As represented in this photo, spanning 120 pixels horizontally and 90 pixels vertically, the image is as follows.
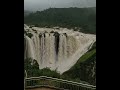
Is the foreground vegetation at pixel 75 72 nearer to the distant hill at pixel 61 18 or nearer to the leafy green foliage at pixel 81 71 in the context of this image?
the leafy green foliage at pixel 81 71

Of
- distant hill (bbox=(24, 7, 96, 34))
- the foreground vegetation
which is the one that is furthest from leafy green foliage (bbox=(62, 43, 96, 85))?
distant hill (bbox=(24, 7, 96, 34))

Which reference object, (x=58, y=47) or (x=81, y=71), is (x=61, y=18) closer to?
(x=58, y=47)

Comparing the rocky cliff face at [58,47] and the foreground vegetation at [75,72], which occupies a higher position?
the rocky cliff face at [58,47]

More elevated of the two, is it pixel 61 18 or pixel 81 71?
pixel 61 18

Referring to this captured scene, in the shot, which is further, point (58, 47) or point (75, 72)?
point (58, 47)

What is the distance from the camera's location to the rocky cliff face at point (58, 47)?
2.35 m

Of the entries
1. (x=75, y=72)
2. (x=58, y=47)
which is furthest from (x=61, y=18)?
(x=75, y=72)

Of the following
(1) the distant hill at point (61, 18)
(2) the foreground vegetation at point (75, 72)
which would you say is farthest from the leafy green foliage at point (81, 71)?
(1) the distant hill at point (61, 18)

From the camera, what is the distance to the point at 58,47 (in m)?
2.44
